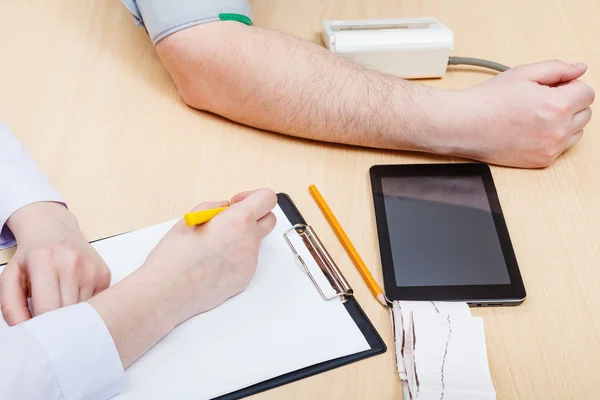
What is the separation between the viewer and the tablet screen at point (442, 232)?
0.67 metres

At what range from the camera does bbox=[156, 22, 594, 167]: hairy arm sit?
2.58ft

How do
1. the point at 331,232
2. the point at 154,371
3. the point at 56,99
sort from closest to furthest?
the point at 154,371, the point at 331,232, the point at 56,99

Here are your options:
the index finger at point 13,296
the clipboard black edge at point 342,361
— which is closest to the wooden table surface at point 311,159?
the clipboard black edge at point 342,361

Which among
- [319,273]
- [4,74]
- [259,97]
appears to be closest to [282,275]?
[319,273]

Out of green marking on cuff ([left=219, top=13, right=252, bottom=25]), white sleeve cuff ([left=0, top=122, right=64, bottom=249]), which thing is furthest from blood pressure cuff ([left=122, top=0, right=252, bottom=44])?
white sleeve cuff ([left=0, top=122, right=64, bottom=249])

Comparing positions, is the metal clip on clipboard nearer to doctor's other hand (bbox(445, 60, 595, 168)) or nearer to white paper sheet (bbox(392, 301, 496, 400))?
white paper sheet (bbox(392, 301, 496, 400))

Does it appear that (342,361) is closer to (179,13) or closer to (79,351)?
(79,351)

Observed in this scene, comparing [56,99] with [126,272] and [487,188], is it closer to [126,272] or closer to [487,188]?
[126,272]

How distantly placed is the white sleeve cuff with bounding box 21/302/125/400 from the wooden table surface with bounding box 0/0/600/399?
154mm

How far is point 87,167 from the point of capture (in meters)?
0.80

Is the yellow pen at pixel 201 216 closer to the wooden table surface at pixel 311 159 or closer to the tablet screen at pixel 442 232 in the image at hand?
the wooden table surface at pixel 311 159

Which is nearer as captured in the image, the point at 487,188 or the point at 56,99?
the point at 487,188

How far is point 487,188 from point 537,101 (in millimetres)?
135

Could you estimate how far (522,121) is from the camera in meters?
0.79
